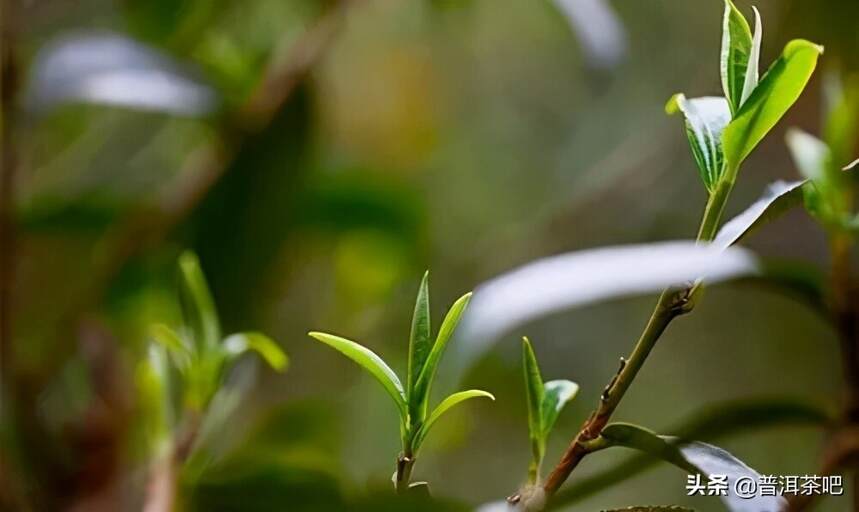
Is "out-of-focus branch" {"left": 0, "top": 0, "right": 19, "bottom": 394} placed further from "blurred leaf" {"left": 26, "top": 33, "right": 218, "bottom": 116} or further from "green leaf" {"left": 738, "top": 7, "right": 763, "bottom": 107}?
"green leaf" {"left": 738, "top": 7, "right": 763, "bottom": 107}

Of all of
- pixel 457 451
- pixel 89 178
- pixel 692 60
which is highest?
pixel 692 60

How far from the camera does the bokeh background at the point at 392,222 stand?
51 cm

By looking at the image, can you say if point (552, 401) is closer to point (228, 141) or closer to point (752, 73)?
point (752, 73)

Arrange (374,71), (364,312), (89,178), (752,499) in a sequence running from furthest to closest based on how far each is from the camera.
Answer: (374,71) → (89,178) → (364,312) → (752,499)

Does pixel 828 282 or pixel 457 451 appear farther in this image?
pixel 457 451

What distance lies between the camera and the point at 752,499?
21 cm

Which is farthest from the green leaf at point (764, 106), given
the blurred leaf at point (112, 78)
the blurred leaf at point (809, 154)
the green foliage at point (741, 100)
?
the blurred leaf at point (112, 78)

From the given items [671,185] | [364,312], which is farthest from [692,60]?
[364,312]

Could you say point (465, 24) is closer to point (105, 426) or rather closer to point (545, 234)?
point (545, 234)

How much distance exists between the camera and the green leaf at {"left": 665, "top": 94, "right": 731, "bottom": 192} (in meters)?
0.22

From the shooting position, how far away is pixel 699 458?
0.70 feet

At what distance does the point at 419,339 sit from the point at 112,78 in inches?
13.1

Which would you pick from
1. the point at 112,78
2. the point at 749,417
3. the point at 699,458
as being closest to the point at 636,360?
the point at 699,458

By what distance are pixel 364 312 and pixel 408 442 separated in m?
0.41
